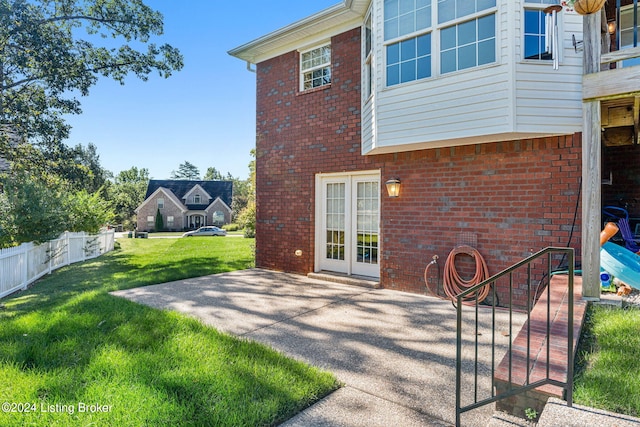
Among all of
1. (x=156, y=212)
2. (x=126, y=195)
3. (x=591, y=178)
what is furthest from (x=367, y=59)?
(x=126, y=195)

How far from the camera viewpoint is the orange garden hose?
17.5 feet

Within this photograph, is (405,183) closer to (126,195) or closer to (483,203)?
(483,203)

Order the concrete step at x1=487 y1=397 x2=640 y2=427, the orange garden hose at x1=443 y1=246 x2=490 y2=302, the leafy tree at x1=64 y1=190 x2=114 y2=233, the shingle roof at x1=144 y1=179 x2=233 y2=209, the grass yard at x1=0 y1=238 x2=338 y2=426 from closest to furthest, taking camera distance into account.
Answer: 1. the concrete step at x1=487 y1=397 x2=640 y2=427
2. the grass yard at x1=0 y1=238 x2=338 y2=426
3. the orange garden hose at x1=443 y1=246 x2=490 y2=302
4. the leafy tree at x1=64 y1=190 x2=114 y2=233
5. the shingle roof at x1=144 y1=179 x2=233 y2=209

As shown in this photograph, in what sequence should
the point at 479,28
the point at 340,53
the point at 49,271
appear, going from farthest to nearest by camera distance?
the point at 49,271 → the point at 340,53 → the point at 479,28

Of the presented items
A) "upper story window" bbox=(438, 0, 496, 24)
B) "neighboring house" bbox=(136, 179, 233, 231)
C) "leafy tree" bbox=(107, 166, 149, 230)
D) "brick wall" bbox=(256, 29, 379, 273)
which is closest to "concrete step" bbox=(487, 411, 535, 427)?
"brick wall" bbox=(256, 29, 379, 273)

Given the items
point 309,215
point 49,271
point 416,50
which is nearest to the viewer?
point 416,50

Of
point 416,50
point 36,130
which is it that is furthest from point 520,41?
point 36,130

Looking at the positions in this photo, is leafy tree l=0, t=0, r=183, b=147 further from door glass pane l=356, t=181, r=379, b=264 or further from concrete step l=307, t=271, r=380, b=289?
concrete step l=307, t=271, r=380, b=289

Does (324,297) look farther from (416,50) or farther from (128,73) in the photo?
(128,73)

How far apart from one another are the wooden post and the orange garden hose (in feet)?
4.78

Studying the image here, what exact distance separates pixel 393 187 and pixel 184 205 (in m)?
40.9

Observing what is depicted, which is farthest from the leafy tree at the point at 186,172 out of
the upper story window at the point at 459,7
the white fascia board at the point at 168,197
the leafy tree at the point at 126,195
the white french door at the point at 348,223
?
the upper story window at the point at 459,7

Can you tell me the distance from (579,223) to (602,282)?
2.64 ft

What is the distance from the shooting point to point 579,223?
4.64 meters
